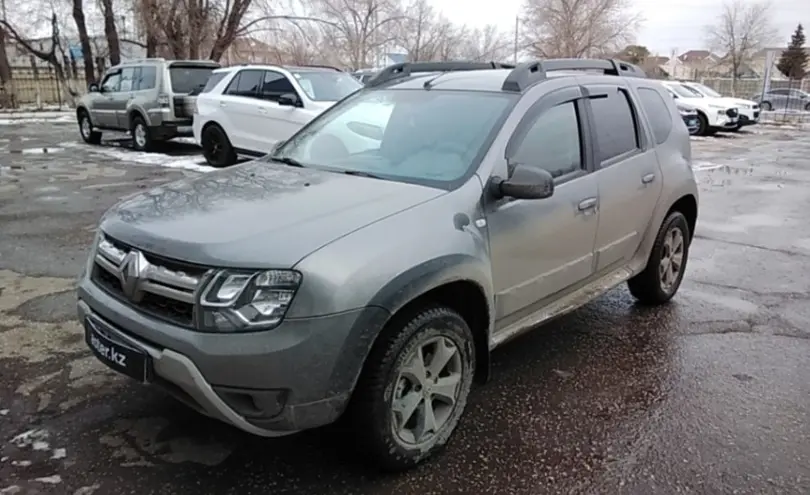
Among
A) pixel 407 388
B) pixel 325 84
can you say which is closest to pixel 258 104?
pixel 325 84

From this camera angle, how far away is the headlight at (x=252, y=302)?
2.36m

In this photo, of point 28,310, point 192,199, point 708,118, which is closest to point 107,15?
point 708,118

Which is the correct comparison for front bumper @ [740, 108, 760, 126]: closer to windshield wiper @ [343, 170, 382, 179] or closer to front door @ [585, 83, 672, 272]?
front door @ [585, 83, 672, 272]

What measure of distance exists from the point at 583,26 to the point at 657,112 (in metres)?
44.7

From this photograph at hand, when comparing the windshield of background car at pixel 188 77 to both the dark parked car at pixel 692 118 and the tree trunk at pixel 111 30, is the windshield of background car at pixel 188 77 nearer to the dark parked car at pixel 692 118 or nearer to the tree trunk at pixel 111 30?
the tree trunk at pixel 111 30

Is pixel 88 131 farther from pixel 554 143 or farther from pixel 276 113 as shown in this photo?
pixel 554 143

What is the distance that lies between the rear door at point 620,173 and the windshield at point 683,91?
1913 centimetres

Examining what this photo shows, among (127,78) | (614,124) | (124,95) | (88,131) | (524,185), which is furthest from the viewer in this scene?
(88,131)

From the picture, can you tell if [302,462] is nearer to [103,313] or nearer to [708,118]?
[103,313]

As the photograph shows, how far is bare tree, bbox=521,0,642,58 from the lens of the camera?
45.6 meters

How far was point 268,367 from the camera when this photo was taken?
2.33m

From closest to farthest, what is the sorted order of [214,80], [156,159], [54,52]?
1. [214,80]
2. [156,159]
3. [54,52]

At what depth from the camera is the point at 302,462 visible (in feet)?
9.50

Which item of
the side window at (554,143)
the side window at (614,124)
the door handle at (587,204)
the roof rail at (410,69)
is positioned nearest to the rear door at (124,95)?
the roof rail at (410,69)
